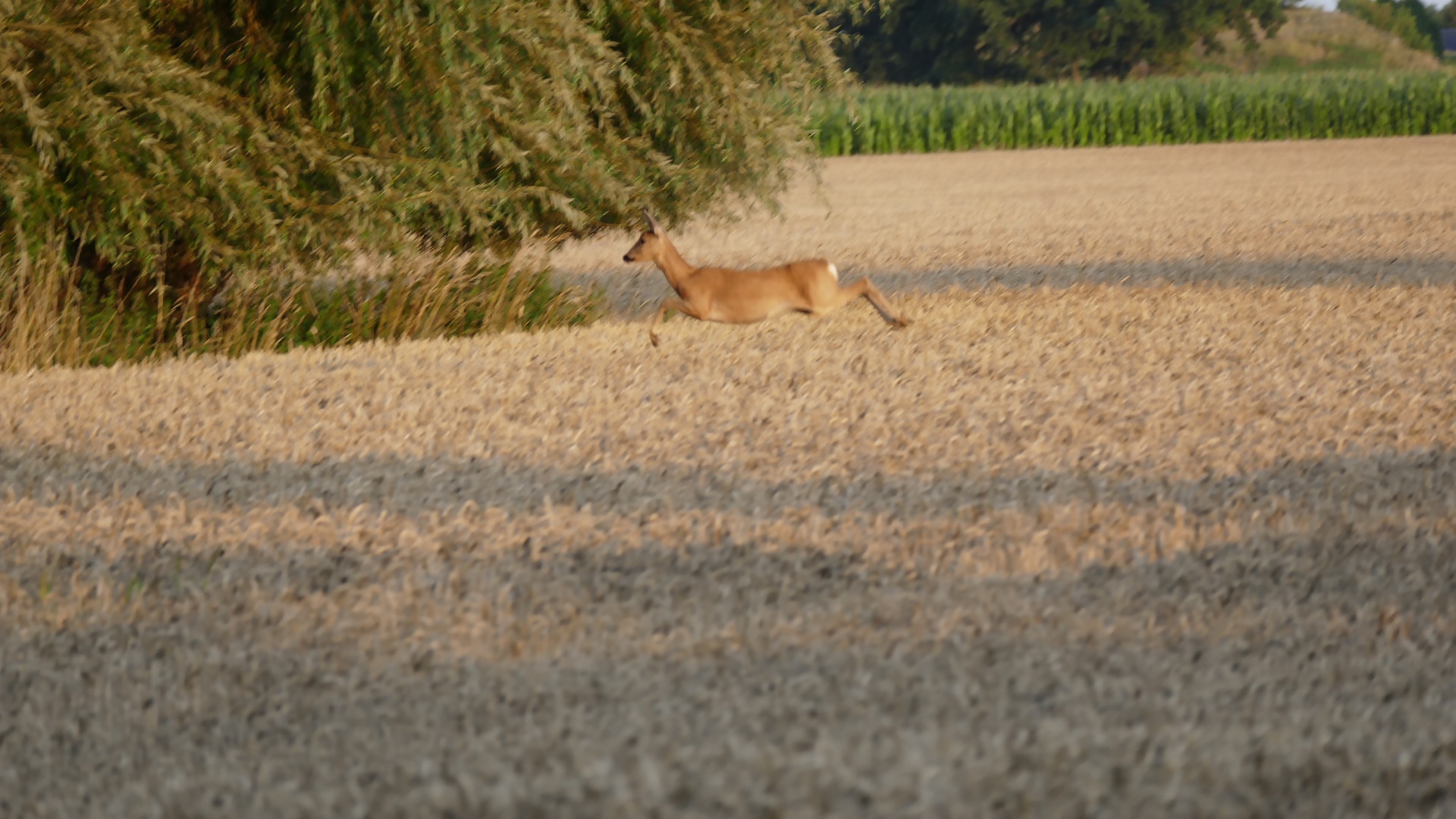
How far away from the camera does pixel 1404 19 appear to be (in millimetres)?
88000

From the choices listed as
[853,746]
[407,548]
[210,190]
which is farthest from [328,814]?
[210,190]

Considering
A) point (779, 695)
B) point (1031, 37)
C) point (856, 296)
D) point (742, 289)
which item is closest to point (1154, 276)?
point (856, 296)

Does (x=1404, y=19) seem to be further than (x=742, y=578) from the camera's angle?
Yes

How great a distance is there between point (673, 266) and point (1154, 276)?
555cm

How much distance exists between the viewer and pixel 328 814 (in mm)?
3574

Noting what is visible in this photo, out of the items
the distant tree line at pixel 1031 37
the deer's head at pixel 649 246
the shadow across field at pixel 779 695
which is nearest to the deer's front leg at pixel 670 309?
the deer's head at pixel 649 246

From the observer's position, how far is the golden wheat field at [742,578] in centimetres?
372

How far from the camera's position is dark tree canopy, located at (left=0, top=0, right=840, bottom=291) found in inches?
342

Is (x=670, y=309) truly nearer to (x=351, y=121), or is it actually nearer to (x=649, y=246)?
(x=649, y=246)

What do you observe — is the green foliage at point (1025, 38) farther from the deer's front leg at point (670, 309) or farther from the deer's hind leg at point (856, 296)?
the deer's front leg at point (670, 309)

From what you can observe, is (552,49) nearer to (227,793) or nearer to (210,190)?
(210,190)

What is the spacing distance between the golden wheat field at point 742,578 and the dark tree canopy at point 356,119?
86 cm

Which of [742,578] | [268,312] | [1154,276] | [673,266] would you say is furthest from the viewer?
[1154,276]

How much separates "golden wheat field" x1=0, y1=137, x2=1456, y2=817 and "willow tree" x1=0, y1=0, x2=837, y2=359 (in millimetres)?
829
